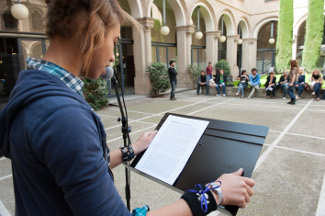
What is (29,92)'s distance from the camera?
2.27 feet

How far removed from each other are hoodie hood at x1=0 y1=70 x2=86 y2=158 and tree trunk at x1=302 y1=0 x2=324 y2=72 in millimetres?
19745

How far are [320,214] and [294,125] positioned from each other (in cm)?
384

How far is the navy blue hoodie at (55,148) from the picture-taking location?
0.63 meters

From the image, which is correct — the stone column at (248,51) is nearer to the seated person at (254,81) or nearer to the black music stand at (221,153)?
the seated person at (254,81)

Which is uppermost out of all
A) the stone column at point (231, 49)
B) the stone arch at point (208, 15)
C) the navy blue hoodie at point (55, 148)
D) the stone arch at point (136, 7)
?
the stone arch at point (208, 15)

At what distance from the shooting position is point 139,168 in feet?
4.62

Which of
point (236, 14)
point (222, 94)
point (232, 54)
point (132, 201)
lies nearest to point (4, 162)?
point (132, 201)

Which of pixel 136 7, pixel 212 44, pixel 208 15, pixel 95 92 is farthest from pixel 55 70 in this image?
pixel 208 15

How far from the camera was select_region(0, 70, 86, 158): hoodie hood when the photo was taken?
2.25ft

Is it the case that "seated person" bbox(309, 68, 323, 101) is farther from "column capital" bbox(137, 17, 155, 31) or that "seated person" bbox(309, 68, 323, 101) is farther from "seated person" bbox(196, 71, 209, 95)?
"column capital" bbox(137, 17, 155, 31)

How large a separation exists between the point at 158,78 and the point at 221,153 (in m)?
9.99

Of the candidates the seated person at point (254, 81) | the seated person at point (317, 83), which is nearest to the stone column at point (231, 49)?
the seated person at point (254, 81)

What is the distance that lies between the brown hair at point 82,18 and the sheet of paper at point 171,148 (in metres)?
0.76

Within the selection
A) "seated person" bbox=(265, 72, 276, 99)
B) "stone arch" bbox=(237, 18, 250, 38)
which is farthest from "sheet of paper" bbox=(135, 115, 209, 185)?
"stone arch" bbox=(237, 18, 250, 38)
